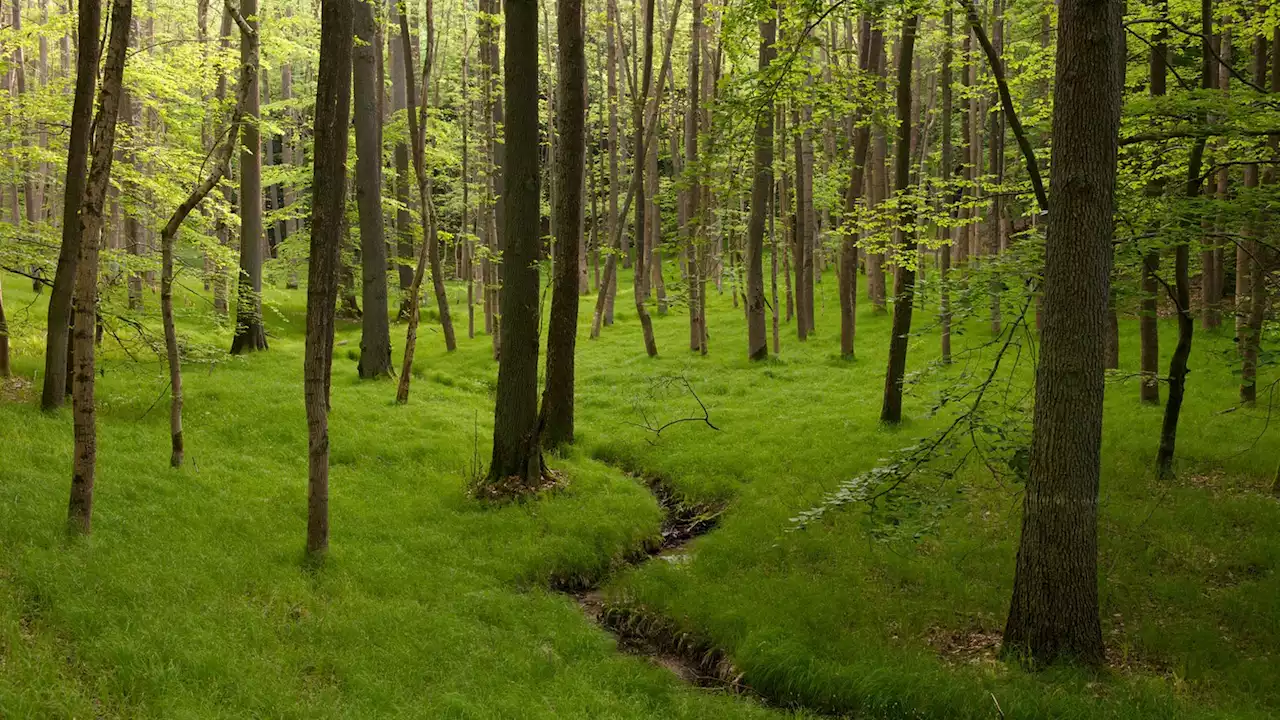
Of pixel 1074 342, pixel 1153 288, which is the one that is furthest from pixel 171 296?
pixel 1153 288

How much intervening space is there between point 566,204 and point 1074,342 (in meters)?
7.43

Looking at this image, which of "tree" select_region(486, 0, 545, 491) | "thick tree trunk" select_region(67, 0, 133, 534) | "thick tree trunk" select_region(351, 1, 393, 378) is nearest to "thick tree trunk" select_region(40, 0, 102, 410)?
"thick tree trunk" select_region(67, 0, 133, 534)

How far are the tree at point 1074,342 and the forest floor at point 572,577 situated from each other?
0.47m

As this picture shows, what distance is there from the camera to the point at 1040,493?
20.2 ft

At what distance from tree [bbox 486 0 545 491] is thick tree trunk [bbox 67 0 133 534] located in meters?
4.61

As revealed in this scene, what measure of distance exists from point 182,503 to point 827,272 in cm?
3004

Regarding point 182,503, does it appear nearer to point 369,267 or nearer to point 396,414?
point 396,414

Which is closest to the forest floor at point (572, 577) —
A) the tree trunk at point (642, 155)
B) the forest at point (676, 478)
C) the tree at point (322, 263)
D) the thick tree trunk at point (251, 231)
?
the forest at point (676, 478)

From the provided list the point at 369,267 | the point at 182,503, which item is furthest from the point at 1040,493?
the point at 369,267

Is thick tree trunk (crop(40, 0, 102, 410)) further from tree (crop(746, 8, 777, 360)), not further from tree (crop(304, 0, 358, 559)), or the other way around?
tree (crop(746, 8, 777, 360))

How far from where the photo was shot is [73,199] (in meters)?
8.14

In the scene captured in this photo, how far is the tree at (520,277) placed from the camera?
1045 centimetres

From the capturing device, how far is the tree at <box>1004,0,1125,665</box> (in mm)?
5844

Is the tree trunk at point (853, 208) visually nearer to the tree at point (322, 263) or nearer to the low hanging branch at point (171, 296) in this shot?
the tree at point (322, 263)
